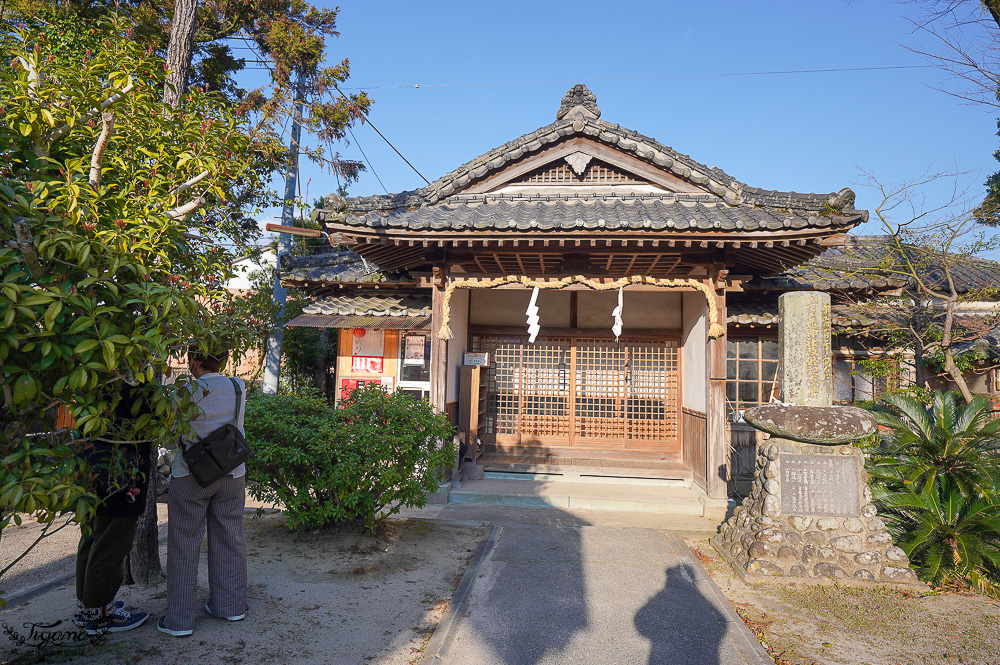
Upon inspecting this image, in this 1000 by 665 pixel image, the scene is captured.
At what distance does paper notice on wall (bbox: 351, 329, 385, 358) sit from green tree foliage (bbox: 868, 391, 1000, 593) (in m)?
7.08

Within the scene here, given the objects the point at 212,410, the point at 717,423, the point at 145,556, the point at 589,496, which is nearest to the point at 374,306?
the point at 589,496

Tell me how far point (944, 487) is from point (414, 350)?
713cm

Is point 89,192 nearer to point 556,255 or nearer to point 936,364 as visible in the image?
point 556,255

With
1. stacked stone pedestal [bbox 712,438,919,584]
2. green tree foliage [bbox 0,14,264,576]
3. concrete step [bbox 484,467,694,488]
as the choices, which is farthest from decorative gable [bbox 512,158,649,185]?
green tree foliage [bbox 0,14,264,576]

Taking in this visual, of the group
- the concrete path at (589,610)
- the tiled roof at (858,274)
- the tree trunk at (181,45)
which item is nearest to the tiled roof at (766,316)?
the tiled roof at (858,274)

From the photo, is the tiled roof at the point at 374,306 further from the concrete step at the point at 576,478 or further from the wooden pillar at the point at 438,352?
the concrete step at the point at 576,478

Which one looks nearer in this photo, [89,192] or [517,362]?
[89,192]

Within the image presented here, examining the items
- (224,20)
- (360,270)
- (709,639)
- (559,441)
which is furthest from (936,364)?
(224,20)

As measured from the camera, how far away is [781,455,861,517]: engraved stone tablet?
5375 mm

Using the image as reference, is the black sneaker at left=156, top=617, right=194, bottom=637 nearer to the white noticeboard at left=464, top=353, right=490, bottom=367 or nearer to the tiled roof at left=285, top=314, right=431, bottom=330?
the tiled roof at left=285, top=314, right=431, bottom=330

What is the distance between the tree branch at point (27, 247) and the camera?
2.12 meters

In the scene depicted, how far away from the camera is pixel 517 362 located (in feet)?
35.3

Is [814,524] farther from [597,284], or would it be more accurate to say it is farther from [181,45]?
[181,45]

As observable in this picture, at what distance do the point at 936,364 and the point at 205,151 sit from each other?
34.7 feet
